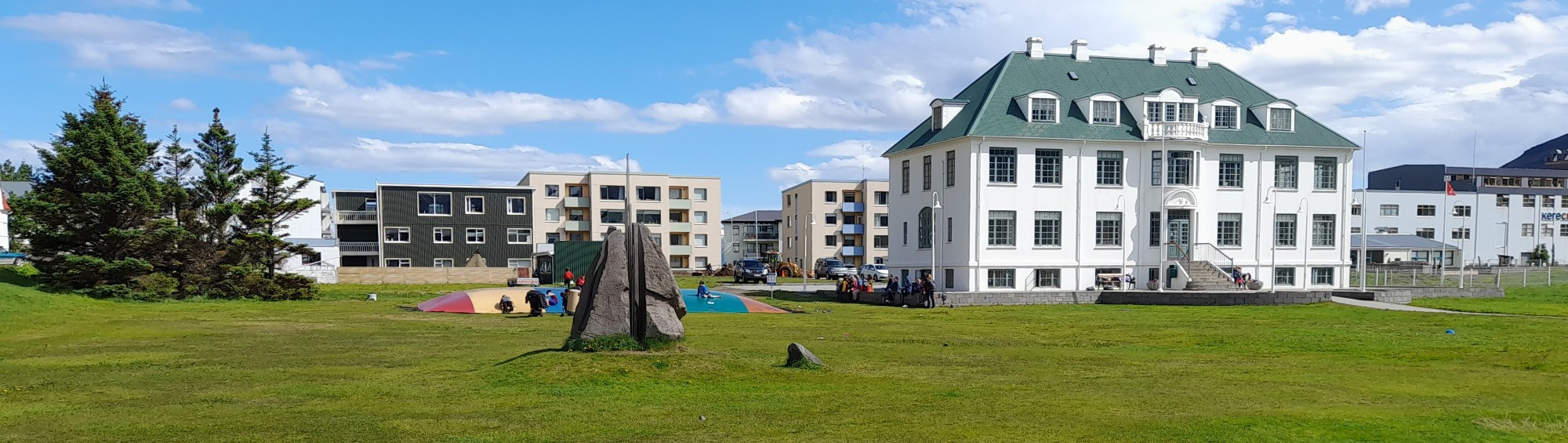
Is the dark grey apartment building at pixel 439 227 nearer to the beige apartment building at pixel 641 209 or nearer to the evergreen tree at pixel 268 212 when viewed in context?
the beige apartment building at pixel 641 209

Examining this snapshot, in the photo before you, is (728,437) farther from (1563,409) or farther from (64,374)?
(64,374)

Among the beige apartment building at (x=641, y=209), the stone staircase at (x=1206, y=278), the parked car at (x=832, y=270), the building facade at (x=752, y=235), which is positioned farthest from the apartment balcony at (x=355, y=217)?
the stone staircase at (x=1206, y=278)

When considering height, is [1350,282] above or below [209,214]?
below

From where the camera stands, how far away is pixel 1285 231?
5181cm

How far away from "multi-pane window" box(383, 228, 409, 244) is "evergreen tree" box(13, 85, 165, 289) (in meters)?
38.0

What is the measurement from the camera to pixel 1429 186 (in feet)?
350

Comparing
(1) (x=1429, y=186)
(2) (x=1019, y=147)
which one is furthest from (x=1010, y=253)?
(1) (x=1429, y=186)

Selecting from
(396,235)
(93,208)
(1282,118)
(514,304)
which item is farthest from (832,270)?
(93,208)

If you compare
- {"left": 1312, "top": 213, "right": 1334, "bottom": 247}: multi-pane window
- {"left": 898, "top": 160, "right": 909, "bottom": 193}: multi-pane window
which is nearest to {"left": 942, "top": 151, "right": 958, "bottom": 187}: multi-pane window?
{"left": 898, "top": 160, "right": 909, "bottom": 193}: multi-pane window

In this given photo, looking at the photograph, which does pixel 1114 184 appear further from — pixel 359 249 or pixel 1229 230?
pixel 359 249

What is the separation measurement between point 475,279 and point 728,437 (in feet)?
191

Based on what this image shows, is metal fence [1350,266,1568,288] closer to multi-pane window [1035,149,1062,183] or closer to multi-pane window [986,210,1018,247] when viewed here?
multi-pane window [1035,149,1062,183]

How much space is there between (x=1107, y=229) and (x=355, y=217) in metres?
60.5

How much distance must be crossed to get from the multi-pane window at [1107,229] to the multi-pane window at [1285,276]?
29.1 feet
